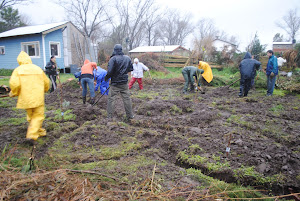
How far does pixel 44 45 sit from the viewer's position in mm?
15891

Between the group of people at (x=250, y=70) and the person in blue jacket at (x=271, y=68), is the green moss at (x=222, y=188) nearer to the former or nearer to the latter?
the group of people at (x=250, y=70)

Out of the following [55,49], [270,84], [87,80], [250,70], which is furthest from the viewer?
[55,49]

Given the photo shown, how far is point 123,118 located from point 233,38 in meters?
53.6

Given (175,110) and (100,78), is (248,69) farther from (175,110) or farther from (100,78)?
(100,78)

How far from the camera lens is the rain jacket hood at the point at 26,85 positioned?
3.63m

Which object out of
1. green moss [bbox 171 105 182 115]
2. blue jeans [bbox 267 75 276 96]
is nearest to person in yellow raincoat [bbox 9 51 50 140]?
green moss [bbox 171 105 182 115]

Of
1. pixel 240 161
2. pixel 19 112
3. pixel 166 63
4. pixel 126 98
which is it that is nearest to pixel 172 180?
pixel 240 161

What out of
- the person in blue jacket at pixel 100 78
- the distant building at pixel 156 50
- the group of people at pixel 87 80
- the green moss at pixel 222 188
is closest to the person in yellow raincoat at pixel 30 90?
the group of people at pixel 87 80

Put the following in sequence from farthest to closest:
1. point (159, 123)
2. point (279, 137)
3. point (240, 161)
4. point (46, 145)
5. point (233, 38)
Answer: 1. point (233, 38)
2. point (159, 123)
3. point (279, 137)
4. point (46, 145)
5. point (240, 161)

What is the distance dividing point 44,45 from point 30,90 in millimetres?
14072

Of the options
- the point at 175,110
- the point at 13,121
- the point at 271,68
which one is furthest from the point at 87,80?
the point at 271,68

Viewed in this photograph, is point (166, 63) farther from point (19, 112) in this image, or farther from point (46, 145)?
point (46, 145)

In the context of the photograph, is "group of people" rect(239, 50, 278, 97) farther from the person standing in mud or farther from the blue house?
the blue house

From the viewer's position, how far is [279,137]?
4.13 metres
